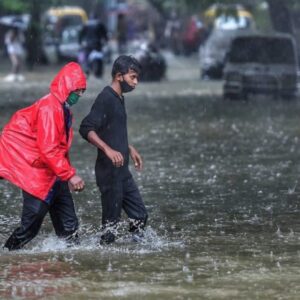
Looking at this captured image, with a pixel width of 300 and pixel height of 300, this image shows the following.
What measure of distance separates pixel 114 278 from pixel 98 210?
3442 mm

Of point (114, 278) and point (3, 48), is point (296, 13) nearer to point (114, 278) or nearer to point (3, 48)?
point (3, 48)

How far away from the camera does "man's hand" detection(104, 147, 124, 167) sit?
9188 mm

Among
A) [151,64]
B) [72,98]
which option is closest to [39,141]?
[72,98]

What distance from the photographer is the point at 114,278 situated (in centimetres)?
841

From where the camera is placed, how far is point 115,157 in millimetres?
9188

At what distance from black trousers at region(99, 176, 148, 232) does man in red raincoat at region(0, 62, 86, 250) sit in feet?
1.44

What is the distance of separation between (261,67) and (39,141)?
66.9ft

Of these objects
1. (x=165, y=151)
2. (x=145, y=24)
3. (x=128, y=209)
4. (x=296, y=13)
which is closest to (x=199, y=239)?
(x=128, y=209)

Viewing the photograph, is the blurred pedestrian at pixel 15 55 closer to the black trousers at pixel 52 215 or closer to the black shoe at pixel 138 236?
the black shoe at pixel 138 236

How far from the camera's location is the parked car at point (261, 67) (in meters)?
29.0

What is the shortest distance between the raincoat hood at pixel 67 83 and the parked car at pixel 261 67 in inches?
785

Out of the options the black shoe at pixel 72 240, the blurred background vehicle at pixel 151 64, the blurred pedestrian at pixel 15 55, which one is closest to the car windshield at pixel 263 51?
the blurred background vehicle at pixel 151 64

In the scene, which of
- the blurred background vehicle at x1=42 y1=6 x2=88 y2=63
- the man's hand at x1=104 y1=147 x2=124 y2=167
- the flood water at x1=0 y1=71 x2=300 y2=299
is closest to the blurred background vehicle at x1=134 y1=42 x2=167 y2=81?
the blurred background vehicle at x1=42 y1=6 x2=88 y2=63

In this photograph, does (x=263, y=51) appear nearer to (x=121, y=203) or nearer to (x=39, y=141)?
(x=121, y=203)
